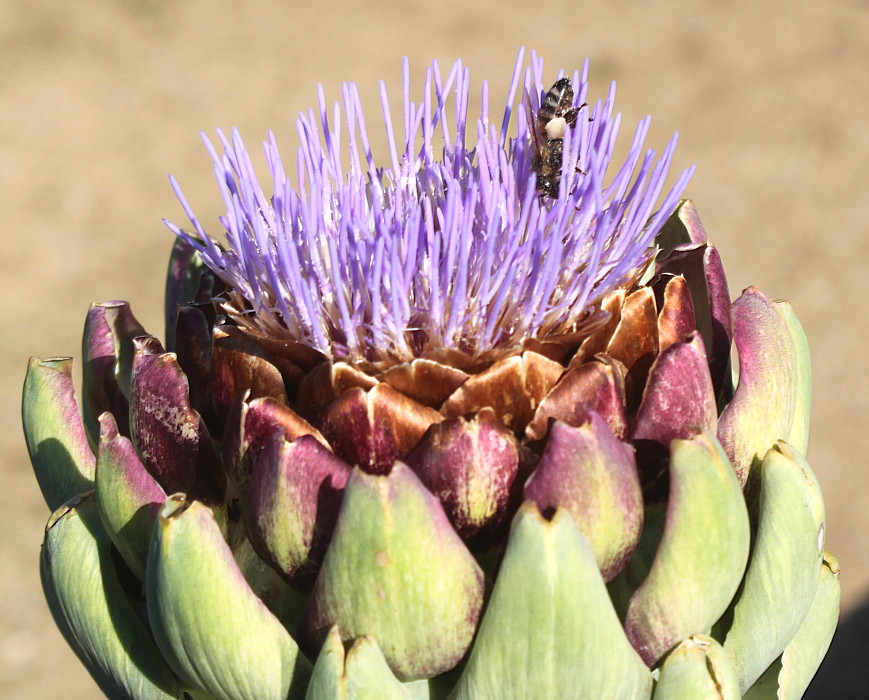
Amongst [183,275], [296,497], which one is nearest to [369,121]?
[183,275]

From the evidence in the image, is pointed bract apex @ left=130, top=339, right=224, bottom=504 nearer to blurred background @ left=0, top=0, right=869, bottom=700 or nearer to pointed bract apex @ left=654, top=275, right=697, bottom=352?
pointed bract apex @ left=654, top=275, right=697, bottom=352

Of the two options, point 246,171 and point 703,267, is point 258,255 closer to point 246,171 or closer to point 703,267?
point 246,171

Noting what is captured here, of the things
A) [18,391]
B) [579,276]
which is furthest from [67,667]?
[579,276]

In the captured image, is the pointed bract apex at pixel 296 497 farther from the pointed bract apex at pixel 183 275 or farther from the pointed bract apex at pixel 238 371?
the pointed bract apex at pixel 183 275

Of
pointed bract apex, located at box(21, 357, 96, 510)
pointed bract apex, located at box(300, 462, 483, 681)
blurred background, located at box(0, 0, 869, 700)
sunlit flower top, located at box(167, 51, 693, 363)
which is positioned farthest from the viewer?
blurred background, located at box(0, 0, 869, 700)

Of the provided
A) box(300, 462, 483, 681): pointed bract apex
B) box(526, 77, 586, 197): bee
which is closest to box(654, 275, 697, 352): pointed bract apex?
box(526, 77, 586, 197): bee

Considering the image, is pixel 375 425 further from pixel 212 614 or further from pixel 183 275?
pixel 183 275

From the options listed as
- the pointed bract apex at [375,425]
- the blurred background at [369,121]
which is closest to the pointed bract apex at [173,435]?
the pointed bract apex at [375,425]
